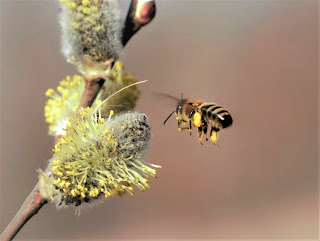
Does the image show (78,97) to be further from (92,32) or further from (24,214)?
(24,214)

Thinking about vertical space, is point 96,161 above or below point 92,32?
below

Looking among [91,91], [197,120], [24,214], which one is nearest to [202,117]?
[197,120]

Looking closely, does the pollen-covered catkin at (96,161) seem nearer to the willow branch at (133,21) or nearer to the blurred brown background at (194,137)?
the willow branch at (133,21)

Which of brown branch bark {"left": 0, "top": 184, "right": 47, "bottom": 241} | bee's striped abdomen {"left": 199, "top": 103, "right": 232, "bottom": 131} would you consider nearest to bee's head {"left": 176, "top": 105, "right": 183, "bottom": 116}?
bee's striped abdomen {"left": 199, "top": 103, "right": 232, "bottom": 131}

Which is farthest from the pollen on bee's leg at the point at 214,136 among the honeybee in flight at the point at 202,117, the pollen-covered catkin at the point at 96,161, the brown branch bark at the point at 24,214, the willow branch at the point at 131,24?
the brown branch bark at the point at 24,214

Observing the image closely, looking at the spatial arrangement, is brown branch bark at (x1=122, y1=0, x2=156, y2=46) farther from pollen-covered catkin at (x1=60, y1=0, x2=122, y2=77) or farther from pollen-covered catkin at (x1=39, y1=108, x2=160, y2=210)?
pollen-covered catkin at (x1=39, y1=108, x2=160, y2=210)

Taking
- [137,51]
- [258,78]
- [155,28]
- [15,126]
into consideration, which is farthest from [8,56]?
[258,78]

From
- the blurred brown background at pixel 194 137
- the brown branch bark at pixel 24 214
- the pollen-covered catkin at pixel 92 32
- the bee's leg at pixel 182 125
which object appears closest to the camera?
the brown branch bark at pixel 24 214
